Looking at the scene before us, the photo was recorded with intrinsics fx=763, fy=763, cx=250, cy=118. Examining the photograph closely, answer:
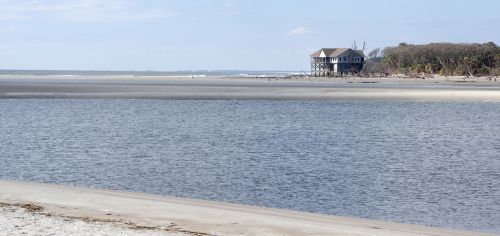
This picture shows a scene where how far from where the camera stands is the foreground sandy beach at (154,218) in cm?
1213

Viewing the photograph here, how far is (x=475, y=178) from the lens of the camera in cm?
2253

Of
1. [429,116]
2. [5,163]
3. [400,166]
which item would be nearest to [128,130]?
[5,163]

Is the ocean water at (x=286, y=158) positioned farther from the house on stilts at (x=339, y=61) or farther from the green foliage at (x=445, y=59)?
the house on stilts at (x=339, y=61)

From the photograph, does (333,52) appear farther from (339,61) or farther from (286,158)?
(286,158)

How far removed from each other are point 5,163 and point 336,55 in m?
149

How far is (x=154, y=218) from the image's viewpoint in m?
13.4

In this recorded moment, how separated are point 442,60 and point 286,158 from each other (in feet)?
471

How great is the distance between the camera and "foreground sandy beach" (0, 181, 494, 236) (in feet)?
39.8

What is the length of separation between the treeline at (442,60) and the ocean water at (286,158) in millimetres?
104788

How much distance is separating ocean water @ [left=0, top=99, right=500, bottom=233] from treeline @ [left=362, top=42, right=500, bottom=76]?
104788mm

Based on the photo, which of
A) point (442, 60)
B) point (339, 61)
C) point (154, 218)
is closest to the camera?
point (154, 218)

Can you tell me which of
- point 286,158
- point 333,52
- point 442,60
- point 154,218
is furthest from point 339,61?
point 154,218

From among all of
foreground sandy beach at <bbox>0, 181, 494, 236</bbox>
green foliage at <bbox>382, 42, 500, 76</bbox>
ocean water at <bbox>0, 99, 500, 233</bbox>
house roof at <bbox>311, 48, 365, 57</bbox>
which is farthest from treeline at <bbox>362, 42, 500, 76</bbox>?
foreground sandy beach at <bbox>0, 181, 494, 236</bbox>

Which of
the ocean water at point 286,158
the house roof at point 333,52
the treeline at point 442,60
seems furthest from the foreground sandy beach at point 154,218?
the house roof at point 333,52
